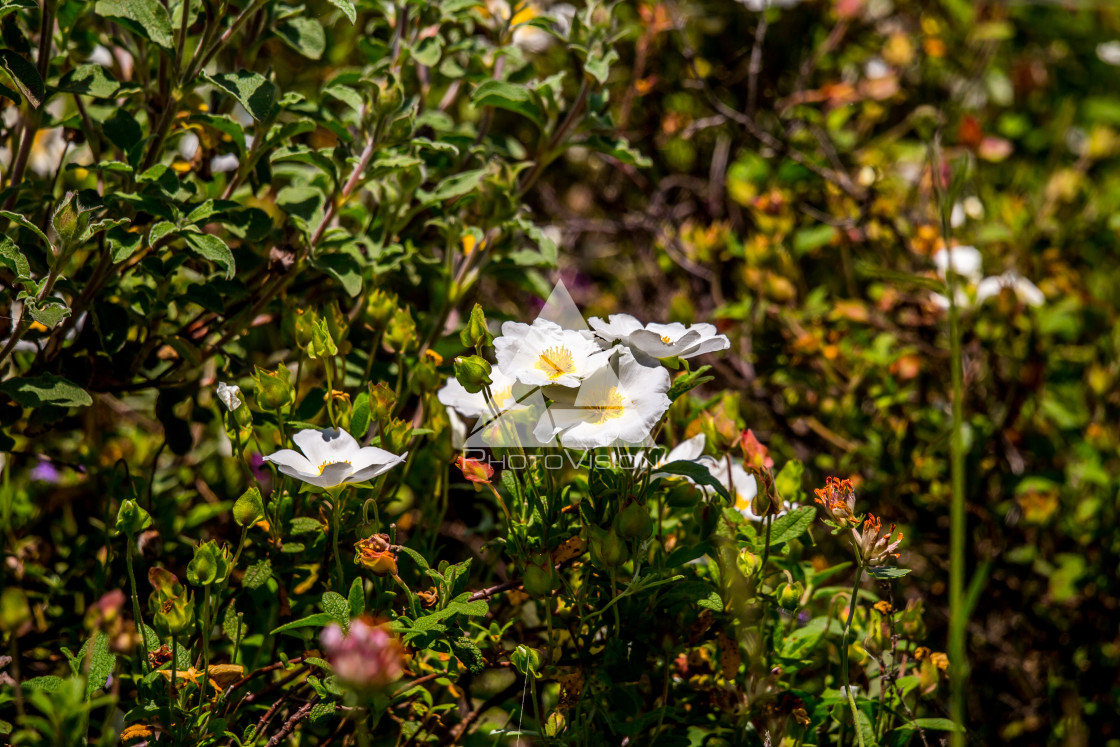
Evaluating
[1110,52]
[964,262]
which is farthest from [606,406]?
[1110,52]

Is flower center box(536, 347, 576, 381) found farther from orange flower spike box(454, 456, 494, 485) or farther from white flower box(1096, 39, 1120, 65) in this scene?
white flower box(1096, 39, 1120, 65)

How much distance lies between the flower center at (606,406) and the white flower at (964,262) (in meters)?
1.21

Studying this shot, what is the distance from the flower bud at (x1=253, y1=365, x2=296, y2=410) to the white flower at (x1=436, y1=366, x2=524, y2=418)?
191 millimetres

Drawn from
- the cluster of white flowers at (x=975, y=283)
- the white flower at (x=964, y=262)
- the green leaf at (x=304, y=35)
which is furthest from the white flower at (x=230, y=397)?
the white flower at (x=964, y=262)

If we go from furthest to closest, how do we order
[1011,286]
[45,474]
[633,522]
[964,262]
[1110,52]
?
[1110,52]
[964,262]
[1011,286]
[45,474]
[633,522]

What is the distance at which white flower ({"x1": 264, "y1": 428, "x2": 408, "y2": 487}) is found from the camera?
0.98 metres

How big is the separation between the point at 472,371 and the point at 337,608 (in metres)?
0.31

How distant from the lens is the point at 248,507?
3.41 feet

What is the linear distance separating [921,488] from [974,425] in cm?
18

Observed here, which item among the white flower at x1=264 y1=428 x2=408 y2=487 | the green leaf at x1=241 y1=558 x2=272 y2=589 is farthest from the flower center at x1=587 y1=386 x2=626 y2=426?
the green leaf at x1=241 y1=558 x2=272 y2=589

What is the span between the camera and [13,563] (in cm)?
138

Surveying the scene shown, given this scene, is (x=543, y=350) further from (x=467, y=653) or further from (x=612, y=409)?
(x=467, y=653)

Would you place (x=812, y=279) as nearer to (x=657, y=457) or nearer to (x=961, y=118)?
(x=961, y=118)

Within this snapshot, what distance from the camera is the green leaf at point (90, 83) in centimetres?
124
